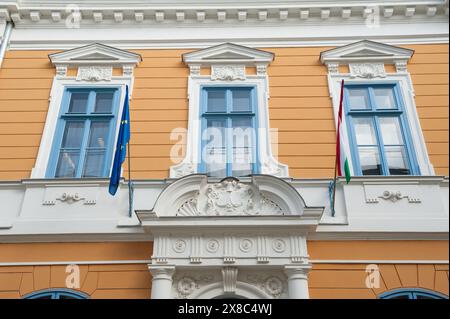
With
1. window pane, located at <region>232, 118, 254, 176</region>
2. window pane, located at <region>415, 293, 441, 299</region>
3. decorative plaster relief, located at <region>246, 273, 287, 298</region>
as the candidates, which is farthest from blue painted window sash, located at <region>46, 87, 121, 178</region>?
window pane, located at <region>415, 293, 441, 299</region>

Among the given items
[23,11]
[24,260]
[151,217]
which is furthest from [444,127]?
[23,11]

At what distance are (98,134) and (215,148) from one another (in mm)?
2181

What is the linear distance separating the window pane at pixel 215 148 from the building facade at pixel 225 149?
1.0 inches

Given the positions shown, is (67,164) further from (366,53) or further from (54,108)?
(366,53)

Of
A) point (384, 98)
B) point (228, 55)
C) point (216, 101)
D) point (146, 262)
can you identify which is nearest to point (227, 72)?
point (228, 55)

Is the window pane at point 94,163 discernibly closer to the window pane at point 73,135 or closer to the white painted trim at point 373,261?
the window pane at point 73,135

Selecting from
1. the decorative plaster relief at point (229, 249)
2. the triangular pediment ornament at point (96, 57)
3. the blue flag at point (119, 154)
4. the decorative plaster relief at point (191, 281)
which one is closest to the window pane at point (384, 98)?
the decorative plaster relief at point (229, 249)

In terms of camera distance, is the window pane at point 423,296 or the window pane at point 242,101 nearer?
the window pane at point 423,296

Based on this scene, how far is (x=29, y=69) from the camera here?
8.52m

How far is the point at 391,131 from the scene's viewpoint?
25.3 ft

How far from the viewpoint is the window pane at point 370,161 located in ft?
23.9

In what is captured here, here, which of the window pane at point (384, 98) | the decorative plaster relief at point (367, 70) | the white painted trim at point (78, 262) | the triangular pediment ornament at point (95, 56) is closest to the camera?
the white painted trim at point (78, 262)
